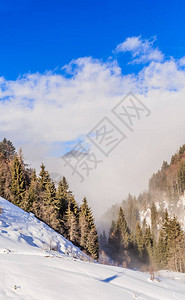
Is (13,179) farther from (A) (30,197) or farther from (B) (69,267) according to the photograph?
(B) (69,267)

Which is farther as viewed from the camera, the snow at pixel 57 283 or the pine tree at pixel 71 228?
the pine tree at pixel 71 228

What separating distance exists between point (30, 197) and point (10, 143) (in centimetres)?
3728

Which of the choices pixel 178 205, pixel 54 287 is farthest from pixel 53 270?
pixel 178 205

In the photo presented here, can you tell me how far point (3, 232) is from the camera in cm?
1249

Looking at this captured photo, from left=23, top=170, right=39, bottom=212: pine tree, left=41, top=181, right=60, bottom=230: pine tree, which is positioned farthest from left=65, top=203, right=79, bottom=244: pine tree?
left=23, top=170, right=39, bottom=212: pine tree

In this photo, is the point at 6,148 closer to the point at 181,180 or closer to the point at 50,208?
the point at 50,208

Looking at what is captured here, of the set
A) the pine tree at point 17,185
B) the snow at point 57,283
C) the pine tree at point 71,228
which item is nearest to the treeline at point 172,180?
the pine tree at point 71,228

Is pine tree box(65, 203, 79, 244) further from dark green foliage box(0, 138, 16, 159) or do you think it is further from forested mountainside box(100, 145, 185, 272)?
dark green foliage box(0, 138, 16, 159)

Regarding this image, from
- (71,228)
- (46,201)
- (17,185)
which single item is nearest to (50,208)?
(46,201)

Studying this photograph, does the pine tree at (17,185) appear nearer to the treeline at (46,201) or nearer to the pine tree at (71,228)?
the treeline at (46,201)

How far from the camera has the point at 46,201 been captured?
1426 inches

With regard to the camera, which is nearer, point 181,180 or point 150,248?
point 150,248

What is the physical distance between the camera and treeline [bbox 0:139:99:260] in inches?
1323

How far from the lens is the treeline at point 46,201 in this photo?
3360cm
